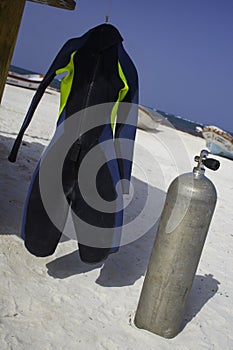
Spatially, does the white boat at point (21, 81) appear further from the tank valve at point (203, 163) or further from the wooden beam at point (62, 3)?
the tank valve at point (203, 163)

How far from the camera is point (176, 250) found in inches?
98.0

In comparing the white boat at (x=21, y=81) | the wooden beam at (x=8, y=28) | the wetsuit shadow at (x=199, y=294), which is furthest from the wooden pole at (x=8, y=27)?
the white boat at (x=21, y=81)

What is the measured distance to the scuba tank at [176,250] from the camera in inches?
96.1

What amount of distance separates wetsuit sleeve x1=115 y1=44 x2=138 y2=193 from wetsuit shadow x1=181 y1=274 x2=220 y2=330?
115 cm

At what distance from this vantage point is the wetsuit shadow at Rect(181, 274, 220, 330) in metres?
3.01

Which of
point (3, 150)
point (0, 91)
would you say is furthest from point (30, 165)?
point (0, 91)

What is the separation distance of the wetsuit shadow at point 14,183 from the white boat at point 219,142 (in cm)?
1231

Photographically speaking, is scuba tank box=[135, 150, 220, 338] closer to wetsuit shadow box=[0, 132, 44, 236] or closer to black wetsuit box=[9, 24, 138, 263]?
black wetsuit box=[9, 24, 138, 263]

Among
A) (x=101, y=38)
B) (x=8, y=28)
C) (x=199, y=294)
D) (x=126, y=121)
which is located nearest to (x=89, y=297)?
(x=199, y=294)

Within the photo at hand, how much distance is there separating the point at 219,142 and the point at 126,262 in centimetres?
1519

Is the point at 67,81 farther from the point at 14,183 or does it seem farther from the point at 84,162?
the point at 14,183

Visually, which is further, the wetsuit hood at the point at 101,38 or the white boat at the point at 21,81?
the white boat at the point at 21,81

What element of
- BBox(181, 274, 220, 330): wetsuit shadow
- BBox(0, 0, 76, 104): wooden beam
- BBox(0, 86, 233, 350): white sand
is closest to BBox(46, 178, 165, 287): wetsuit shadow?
BBox(0, 86, 233, 350): white sand

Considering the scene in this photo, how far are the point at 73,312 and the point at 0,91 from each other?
6.90 ft
